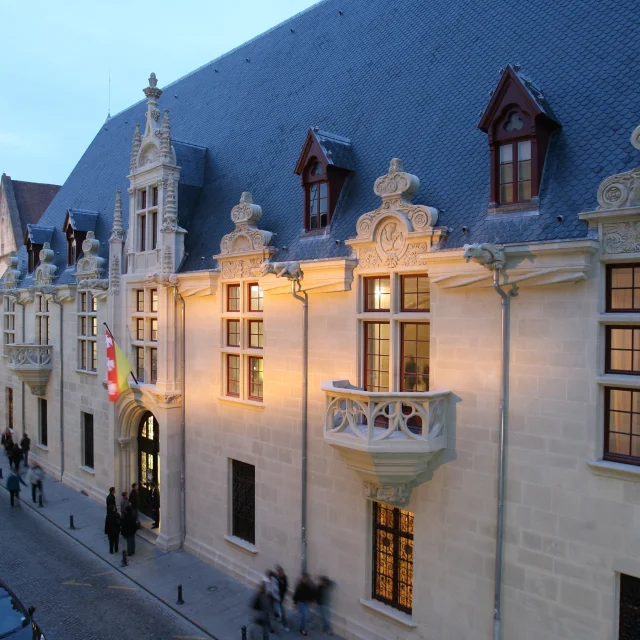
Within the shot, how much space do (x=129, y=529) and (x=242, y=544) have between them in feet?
13.2

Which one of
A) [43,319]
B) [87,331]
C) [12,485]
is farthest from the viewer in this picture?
[43,319]

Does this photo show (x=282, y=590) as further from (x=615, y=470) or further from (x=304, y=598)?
(x=615, y=470)

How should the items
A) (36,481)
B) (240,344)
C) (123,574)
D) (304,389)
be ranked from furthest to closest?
1. (36,481)
2. (123,574)
3. (240,344)
4. (304,389)

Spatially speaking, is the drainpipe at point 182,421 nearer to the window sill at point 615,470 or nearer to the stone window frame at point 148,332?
the stone window frame at point 148,332

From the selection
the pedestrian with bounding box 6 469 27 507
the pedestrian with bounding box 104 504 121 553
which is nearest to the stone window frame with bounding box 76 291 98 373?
the pedestrian with bounding box 6 469 27 507

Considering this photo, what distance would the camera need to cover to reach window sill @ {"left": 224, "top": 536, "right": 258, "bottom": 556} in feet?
52.2

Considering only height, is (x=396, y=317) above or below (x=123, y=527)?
above

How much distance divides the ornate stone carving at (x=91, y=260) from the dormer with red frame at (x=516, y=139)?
1684 cm

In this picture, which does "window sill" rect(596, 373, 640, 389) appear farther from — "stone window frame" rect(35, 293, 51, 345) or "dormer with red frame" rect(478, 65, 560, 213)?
"stone window frame" rect(35, 293, 51, 345)

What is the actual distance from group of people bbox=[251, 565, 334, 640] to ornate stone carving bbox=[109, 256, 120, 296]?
465 inches

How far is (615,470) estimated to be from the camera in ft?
30.1

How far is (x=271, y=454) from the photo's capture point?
1533cm

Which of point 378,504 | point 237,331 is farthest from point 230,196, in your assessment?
point 378,504

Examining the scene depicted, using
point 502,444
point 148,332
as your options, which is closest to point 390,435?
point 502,444
